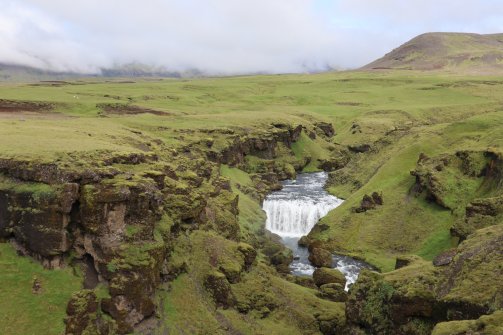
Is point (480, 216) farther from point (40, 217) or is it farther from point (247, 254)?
point (40, 217)

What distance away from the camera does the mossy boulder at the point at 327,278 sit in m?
50.7

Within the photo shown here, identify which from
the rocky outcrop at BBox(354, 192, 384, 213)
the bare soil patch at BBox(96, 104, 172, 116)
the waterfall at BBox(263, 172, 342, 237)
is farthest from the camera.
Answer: the bare soil patch at BBox(96, 104, 172, 116)

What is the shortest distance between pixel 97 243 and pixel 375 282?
20820mm

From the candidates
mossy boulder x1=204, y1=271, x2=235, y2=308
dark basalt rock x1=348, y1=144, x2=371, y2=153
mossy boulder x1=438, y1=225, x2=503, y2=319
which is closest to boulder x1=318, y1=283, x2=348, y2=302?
mossy boulder x1=204, y1=271, x2=235, y2=308

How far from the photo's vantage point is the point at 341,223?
6762 cm

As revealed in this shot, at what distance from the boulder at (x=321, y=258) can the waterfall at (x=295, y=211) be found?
13004mm

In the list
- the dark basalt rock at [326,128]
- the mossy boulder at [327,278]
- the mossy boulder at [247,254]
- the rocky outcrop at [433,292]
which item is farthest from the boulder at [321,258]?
the dark basalt rock at [326,128]

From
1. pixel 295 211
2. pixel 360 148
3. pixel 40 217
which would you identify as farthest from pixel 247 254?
pixel 360 148

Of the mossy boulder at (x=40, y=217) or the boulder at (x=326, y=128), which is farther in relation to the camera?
the boulder at (x=326, y=128)

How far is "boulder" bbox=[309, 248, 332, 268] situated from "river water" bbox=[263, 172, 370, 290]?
2.66ft

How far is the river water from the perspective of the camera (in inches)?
2276

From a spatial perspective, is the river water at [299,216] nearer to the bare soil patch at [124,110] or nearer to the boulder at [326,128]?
the bare soil patch at [124,110]

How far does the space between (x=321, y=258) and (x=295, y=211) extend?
17.8m

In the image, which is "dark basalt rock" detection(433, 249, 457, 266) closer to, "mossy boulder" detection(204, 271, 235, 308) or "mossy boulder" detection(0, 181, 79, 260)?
"mossy boulder" detection(204, 271, 235, 308)
